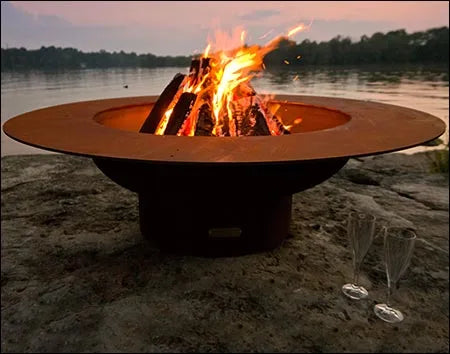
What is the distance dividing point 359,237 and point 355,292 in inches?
12.4

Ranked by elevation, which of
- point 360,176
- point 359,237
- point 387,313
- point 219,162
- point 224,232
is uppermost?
point 219,162

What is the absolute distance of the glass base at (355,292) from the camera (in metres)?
2.08

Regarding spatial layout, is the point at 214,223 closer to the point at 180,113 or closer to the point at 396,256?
the point at 180,113

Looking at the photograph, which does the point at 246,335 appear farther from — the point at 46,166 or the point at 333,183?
the point at 46,166

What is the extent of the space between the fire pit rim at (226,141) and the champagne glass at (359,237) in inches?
17.7

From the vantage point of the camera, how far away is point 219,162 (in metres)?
1.55

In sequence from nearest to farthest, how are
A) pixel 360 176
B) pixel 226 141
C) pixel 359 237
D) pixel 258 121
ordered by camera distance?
pixel 226 141 → pixel 359 237 → pixel 258 121 → pixel 360 176

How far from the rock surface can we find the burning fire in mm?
861

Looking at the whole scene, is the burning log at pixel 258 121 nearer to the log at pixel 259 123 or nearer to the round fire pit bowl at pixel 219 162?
the log at pixel 259 123

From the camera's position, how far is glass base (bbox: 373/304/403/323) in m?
1.90

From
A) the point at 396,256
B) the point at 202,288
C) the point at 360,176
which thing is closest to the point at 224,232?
the point at 202,288

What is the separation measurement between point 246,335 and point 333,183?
2.66 metres

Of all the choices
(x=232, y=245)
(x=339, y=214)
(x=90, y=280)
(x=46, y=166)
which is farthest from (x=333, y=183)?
(x=46, y=166)

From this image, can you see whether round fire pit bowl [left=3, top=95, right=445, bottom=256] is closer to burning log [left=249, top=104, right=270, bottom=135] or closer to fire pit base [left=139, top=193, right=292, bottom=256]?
fire pit base [left=139, top=193, right=292, bottom=256]
